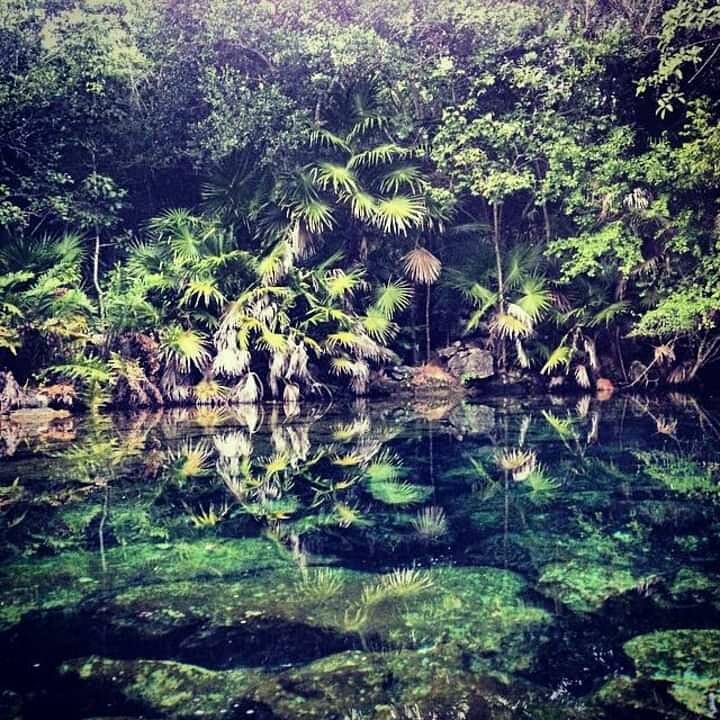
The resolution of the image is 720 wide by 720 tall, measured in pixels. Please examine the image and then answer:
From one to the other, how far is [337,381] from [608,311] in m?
5.83

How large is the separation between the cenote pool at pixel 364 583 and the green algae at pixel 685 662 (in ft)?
0.03

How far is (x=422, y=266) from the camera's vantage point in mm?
14234

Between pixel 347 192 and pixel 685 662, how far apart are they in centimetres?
1209

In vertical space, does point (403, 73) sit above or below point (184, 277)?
above

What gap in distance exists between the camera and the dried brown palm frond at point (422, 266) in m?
14.2

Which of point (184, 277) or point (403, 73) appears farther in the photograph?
point (403, 73)

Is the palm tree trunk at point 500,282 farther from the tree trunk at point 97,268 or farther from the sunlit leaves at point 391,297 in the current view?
the tree trunk at point 97,268

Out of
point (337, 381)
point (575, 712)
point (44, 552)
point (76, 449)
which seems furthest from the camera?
point (337, 381)

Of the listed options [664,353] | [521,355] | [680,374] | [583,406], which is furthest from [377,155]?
[680,374]

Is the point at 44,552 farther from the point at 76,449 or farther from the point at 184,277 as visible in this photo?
the point at 184,277

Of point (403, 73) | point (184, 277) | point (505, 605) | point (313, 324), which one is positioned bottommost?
point (505, 605)

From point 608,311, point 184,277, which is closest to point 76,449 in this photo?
point 184,277

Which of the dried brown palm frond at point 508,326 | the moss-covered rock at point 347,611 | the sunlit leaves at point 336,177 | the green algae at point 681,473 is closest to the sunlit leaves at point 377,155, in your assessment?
the sunlit leaves at point 336,177

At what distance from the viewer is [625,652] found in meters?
3.11
